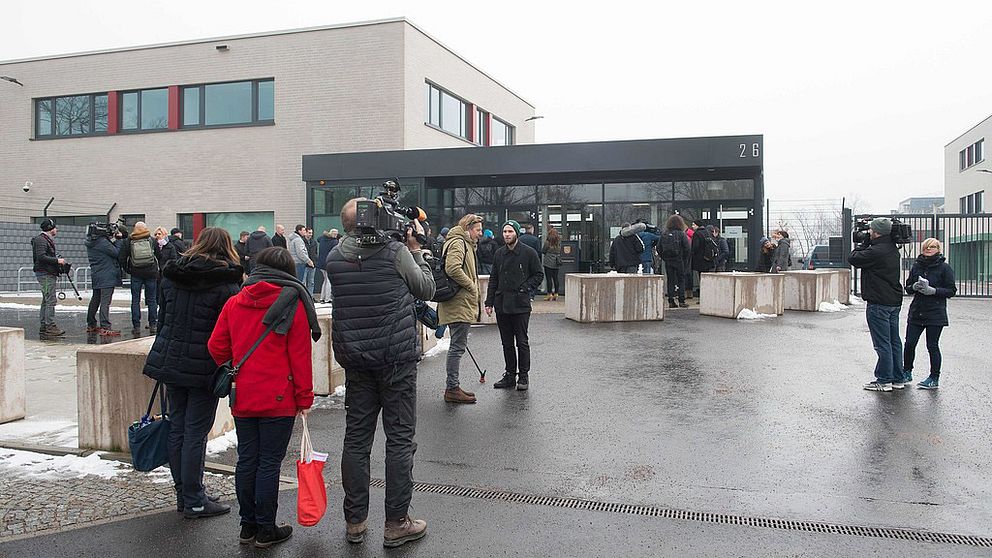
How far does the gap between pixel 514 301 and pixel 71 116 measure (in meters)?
25.1

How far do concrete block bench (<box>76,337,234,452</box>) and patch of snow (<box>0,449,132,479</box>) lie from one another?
0.64 ft

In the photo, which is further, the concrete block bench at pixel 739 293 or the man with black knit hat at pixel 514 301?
the concrete block bench at pixel 739 293

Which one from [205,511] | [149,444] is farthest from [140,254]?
[205,511]

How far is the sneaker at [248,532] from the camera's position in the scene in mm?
4414

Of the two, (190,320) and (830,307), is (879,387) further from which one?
(830,307)

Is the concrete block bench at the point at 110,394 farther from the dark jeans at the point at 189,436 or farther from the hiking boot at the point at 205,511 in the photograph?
the hiking boot at the point at 205,511

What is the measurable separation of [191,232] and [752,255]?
17.8 meters

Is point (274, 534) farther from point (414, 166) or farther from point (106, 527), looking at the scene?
point (414, 166)

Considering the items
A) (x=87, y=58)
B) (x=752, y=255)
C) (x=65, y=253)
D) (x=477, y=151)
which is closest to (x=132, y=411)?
(x=477, y=151)

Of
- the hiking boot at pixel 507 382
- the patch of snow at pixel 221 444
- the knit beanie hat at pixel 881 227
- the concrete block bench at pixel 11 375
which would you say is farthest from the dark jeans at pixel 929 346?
the concrete block bench at pixel 11 375

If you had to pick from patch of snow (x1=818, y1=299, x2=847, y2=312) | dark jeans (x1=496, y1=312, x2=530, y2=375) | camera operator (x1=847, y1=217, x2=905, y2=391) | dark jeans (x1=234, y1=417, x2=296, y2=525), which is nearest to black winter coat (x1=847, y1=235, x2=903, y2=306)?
camera operator (x1=847, y1=217, x2=905, y2=391)

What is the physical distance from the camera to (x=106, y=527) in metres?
4.62

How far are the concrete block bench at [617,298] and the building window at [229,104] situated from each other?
14697mm

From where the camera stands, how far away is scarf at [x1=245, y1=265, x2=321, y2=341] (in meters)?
4.33
